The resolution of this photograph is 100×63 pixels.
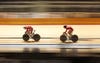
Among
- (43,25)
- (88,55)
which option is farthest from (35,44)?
(43,25)

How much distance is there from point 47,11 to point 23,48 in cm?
53

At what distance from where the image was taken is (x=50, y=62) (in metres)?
1.35

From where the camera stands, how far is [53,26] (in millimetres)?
1627

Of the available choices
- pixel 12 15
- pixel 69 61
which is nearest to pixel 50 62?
pixel 69 61

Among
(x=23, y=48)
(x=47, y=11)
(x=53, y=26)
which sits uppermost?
(x=47, y=11)

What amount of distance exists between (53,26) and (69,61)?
36 centimetres

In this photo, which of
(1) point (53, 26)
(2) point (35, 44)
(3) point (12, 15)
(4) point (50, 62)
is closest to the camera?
(2) point (35, 44)

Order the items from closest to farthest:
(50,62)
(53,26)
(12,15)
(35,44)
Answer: (35,44) → (50,62) → (53,26) → (12,15)

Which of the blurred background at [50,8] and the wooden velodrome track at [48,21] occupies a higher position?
the blurred background at [50,8]

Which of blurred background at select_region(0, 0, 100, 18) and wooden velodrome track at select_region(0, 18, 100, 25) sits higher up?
blurred background at select_region(0, 0, 100, 18)

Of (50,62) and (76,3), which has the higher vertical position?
(76,3)

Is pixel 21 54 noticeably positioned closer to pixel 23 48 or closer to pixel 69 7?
pixel 23 48

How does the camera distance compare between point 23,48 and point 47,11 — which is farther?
point 47,11

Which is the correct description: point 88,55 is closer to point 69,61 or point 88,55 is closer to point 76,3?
point 69,61
